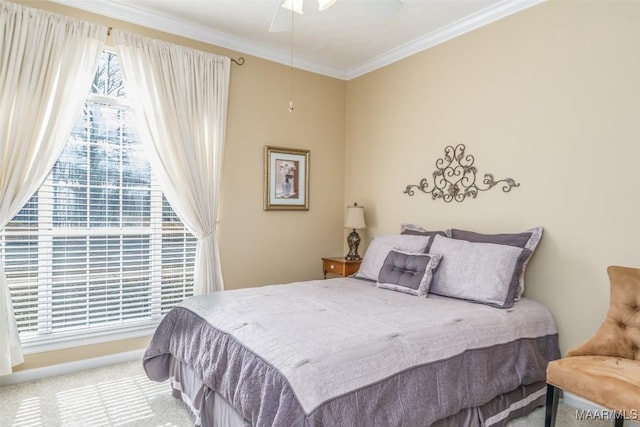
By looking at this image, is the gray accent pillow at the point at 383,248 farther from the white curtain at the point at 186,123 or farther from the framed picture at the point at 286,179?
the white curtain at the point at 186,123

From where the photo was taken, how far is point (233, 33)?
12.0ft

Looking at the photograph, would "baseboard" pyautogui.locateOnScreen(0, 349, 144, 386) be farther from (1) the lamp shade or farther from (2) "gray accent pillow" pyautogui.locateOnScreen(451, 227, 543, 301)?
(2) "gray accent pillow" pyautogui.locateOnScreen(451, 227, 543, 301)

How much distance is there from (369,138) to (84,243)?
2.92 meters

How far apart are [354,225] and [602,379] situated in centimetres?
255

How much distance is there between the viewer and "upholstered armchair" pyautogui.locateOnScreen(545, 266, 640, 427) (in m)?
1.82

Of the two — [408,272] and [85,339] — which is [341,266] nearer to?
[408,272]

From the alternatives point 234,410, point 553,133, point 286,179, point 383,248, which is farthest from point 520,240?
point 286,179

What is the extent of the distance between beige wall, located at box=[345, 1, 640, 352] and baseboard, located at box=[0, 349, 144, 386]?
9.32 feet

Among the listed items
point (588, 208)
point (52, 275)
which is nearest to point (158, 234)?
point (52, 275)

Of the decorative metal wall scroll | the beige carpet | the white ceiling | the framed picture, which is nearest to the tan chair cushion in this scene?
the beige carpet

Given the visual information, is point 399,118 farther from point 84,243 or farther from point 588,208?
point 84,243

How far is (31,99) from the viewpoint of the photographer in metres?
2.80

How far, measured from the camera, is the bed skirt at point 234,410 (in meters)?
2.00

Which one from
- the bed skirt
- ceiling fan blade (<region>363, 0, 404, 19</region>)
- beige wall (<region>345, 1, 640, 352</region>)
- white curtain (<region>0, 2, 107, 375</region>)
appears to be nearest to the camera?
the bed skirt
